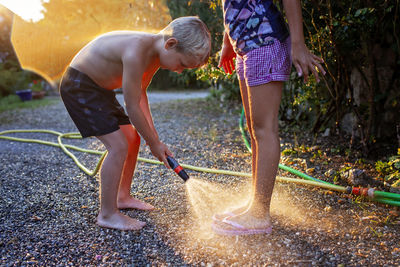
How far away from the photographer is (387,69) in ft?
9.53

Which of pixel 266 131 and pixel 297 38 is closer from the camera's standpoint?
pixel 297 38

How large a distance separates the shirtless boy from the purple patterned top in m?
0.19

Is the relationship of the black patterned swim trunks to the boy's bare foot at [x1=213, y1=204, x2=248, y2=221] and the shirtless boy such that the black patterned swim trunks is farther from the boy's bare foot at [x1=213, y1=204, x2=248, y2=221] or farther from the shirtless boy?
the boy's bare foot at [x1=213, y1=204, x2=248, y2=221]

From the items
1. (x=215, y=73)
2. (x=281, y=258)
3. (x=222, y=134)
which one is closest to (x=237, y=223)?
(x=281, y=258)

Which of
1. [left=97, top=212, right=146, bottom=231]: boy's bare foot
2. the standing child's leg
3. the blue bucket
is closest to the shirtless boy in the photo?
[left=97, top=212, right=146, bottom=231]: boy's bare foot

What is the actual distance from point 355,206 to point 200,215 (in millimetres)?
877

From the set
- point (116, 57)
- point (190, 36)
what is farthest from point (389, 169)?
point (116, 57)

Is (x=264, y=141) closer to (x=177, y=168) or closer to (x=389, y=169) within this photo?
(x=177, y=168)

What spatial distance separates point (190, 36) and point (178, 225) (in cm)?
97

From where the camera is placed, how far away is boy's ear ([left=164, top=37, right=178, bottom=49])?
1662 millimetres

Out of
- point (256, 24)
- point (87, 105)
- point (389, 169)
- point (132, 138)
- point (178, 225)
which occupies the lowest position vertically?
point (178, 225)

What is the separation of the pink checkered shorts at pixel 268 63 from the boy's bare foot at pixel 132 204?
3.23 ft

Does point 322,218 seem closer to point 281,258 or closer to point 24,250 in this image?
point 281,258

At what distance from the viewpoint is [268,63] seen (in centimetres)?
156
